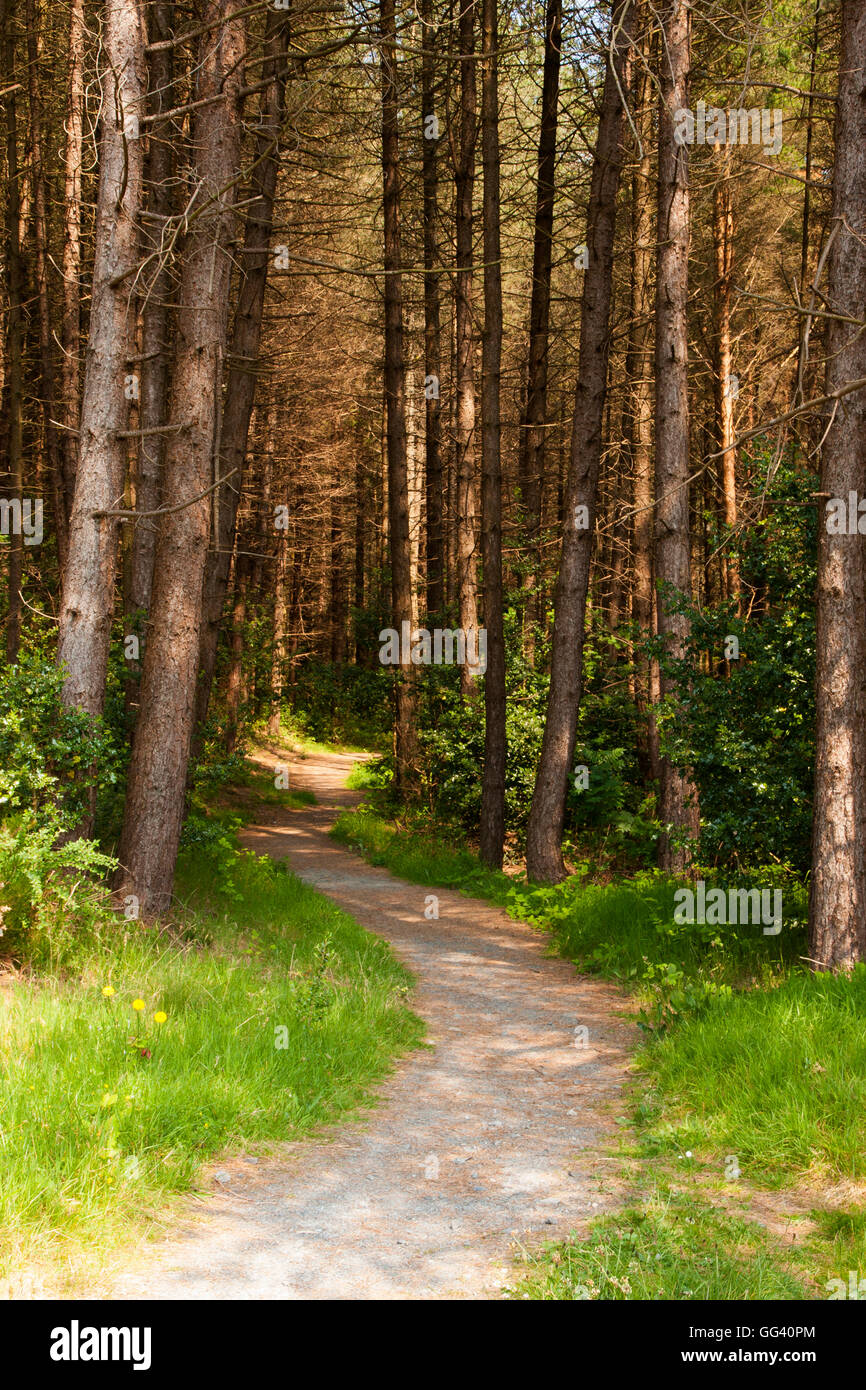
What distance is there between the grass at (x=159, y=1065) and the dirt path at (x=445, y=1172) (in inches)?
8.0

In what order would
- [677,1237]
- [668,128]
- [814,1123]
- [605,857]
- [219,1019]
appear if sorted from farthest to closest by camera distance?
[605,857] < [668,128] < [219,1019] < [814,1123] < [677,1237]

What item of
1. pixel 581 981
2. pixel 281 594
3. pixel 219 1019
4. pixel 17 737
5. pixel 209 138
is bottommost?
pixel 581 981

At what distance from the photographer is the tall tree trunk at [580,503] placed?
12.3 m

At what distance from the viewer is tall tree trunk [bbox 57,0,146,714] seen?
321 inches

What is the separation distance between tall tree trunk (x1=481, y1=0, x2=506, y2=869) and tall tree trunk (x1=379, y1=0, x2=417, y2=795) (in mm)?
2914

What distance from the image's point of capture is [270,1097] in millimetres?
5660

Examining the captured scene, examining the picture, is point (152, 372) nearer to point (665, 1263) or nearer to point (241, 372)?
point (241, 372)

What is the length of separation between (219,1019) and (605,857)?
29.0ft

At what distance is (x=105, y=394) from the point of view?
8250mm

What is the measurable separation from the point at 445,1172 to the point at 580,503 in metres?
8.70

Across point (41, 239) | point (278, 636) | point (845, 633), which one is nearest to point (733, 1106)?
point (845, 633)

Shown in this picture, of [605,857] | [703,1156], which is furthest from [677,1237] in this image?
[605,857]

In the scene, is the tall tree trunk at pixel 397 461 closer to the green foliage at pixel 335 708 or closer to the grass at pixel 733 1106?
the grass at pixel 733 1106
